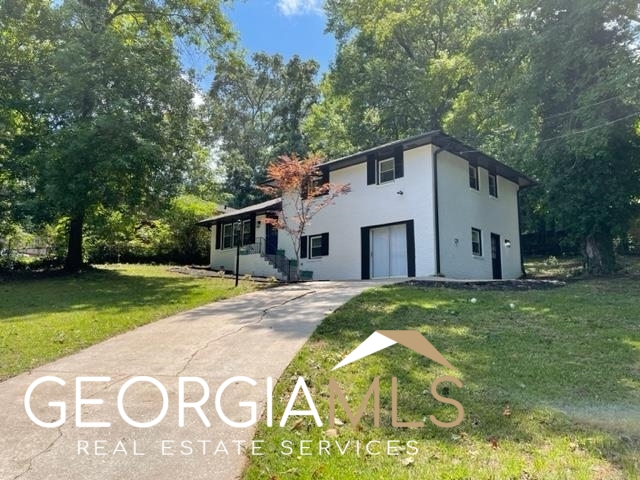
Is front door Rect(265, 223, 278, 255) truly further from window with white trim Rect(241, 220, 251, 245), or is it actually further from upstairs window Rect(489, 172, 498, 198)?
upstairs window Rect(489, 172, 498, 198)

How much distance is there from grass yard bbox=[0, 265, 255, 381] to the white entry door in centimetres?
472

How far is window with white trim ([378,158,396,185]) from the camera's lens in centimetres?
1761

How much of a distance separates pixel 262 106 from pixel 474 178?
29541 mm

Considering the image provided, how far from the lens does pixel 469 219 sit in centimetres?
1812

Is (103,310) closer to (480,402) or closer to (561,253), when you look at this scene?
(480,402)

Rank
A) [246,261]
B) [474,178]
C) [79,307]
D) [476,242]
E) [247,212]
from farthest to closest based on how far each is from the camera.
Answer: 1. [247,212]
2. [246,261]
3. [474,178]
4. [476,242]
5. [79,307]

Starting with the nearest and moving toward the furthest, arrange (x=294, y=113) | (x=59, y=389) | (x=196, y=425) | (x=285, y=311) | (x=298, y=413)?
(x=196, y=425), (x=298, y=413), (x=59, y=389), (x=285, y=311), (x=294, y=113)

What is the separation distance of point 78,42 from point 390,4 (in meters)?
16.0

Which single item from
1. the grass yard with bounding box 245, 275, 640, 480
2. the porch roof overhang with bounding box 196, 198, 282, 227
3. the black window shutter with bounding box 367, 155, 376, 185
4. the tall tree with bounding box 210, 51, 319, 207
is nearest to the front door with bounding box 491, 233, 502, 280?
the black window shutter with bounding box 367, 155, 376, 185

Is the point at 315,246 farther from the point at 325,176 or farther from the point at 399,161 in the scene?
the point at 399,161

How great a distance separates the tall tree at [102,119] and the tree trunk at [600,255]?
15042 mm

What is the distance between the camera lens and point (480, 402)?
488 cm

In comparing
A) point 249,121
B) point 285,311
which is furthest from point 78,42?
point 249,121

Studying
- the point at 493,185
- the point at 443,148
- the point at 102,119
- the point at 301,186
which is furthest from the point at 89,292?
the point at 493,185
